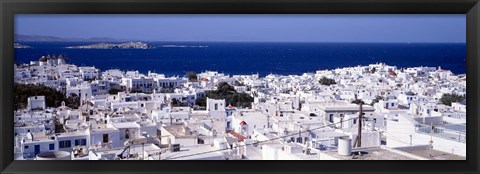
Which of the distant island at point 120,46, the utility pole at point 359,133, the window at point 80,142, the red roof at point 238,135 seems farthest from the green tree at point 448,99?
the window at point 80,142

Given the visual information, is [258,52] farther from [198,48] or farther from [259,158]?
[259,158]

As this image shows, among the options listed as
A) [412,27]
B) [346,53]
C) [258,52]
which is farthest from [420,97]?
[258,52]

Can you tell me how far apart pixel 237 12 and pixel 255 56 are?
2.75ft

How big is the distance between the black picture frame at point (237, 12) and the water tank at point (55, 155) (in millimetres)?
91

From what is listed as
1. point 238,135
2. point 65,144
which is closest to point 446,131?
point 238,135

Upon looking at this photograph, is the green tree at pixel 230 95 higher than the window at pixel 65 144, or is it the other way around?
the green tree at pixel 230 95

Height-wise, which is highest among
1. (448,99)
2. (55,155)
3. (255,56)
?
(255,56)

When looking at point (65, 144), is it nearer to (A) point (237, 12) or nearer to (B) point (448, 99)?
(A) point (237, 12)

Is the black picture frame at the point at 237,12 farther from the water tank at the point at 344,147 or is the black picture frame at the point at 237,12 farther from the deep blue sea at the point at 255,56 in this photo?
the deep blue sea at the point at 255,56

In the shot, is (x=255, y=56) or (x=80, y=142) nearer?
(x=80, y=142)

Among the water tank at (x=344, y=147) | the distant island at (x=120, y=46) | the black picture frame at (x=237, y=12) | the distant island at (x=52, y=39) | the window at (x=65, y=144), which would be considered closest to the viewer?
the black picture frame at (x=237, y=12)

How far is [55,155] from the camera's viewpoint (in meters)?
1.85

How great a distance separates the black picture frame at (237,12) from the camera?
61.0 inches

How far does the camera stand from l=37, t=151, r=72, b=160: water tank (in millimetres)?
1758
